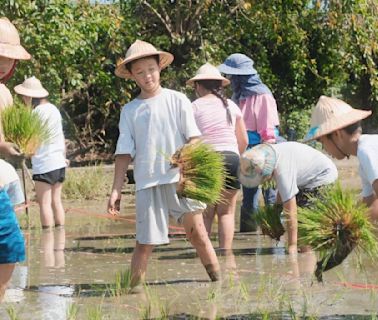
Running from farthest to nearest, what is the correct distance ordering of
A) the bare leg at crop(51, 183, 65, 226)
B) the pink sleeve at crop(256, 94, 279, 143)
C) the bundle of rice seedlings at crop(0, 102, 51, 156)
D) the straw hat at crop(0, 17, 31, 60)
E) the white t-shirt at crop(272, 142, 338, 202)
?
1. the bare leg at crop(51, 183, 65, 226)
2. the pink sleeve at crop(256, 94, 279, 143)
3. the white t-shirt at crop(272, 142, 338, 202)
4. the bundle of rice seedlings at crop(0, 102, 51, 156)
5. the straw hat at crop(0, 17, 31, 60)

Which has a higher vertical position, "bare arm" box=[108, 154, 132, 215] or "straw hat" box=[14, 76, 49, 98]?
"straw hat" box=[14, 76, 49, 98]

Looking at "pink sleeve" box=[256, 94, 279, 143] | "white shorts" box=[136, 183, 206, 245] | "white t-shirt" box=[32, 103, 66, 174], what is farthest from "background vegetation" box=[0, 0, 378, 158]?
"white shorts" box=[136, 183, 206, 245]

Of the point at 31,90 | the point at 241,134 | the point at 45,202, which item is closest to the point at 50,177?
the point at 45,202

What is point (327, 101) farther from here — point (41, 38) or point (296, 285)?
point (41, 38)

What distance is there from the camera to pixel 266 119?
330 inches

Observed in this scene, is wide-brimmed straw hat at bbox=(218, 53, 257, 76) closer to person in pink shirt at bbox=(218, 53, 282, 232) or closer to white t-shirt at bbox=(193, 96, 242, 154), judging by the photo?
person in pink shirt at bbox=(218, 53, 282, 232)

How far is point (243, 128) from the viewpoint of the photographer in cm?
761

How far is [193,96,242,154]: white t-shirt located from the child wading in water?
1.36m

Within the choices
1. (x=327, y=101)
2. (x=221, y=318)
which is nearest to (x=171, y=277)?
(x=221, y=318)

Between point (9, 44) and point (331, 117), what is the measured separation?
5.88ft

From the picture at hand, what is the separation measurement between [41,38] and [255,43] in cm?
526

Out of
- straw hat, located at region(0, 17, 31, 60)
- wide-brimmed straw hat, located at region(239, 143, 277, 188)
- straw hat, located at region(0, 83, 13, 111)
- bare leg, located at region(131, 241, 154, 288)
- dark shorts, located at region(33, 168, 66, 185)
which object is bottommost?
dark shorts, located at region(33, 168, 66, 185)

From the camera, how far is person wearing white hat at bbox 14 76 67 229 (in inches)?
342

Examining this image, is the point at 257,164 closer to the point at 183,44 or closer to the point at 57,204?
the point at 57,204
